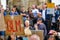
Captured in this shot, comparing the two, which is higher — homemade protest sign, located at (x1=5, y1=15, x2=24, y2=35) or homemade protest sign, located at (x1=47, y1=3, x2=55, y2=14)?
homemade protest sign, located at (x1=47, y1=3, x2=55, y2=14)

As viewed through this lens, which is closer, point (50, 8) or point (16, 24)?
point (16, 24)

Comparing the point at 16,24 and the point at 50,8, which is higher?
the point at 50,8

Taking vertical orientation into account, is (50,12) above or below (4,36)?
above

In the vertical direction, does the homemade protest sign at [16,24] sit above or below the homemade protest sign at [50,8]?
below

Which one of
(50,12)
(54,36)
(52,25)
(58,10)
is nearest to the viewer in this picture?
(54,36)

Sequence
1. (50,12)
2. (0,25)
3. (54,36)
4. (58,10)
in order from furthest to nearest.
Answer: (58,10) < (50,12) < (54,36) < (0,25)

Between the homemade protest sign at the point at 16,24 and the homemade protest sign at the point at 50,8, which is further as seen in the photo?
the homemade protest sign at the point at 50,8

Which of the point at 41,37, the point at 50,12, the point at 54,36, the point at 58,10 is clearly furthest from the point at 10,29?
the point at 58,10

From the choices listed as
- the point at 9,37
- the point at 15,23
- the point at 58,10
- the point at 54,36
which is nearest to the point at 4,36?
the point at 9,37

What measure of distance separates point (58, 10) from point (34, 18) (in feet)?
1.78

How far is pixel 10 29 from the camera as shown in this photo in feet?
7.15

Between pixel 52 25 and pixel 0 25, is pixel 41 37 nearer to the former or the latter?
pixel 0 25

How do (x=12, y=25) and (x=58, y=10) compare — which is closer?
(x=12, y=25)

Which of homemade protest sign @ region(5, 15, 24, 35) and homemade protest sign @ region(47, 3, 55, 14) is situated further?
homemade protest sign @ region(47, 3, 55, 14)
